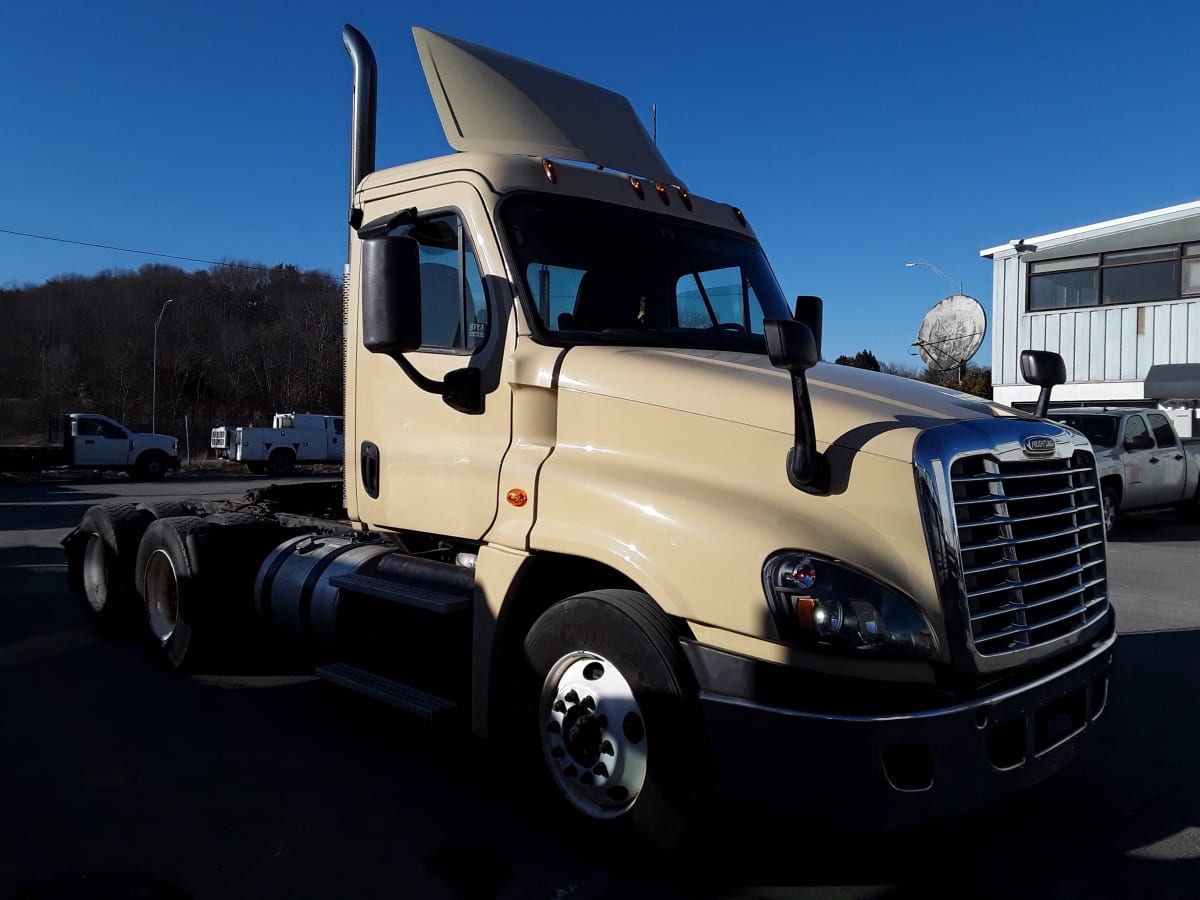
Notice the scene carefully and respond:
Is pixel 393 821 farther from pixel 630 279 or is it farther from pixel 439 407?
pixel 630 279

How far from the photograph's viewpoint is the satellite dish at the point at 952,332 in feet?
56.3

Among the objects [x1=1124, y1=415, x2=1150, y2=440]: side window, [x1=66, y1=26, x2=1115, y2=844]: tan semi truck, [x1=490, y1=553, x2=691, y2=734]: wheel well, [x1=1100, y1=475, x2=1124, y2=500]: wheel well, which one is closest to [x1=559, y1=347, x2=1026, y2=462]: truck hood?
[x1=66, y1=26, x2=1115, y2=844]: tan semi truck

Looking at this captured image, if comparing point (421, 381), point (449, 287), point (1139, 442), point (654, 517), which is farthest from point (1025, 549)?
point (1139, 442)

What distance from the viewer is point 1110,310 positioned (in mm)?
20141

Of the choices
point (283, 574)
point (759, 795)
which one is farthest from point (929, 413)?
point (283, 574)

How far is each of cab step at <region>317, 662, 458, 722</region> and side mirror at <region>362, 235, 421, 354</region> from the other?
1.52m

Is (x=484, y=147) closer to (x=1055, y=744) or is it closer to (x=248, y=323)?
(x=1055, y=744)

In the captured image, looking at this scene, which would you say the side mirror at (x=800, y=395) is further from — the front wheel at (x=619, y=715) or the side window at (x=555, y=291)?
the side window at (x=555, y=291)

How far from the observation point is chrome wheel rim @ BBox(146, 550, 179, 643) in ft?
20.6

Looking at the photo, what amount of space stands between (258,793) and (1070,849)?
133 inches

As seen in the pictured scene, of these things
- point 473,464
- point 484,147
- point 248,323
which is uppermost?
point 248,323

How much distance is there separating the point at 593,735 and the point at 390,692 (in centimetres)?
121

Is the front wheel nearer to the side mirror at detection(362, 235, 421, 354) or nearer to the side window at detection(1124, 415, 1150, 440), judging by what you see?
the side mirror at detection(362, 235, 421, 354)

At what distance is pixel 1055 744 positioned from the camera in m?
3.32
